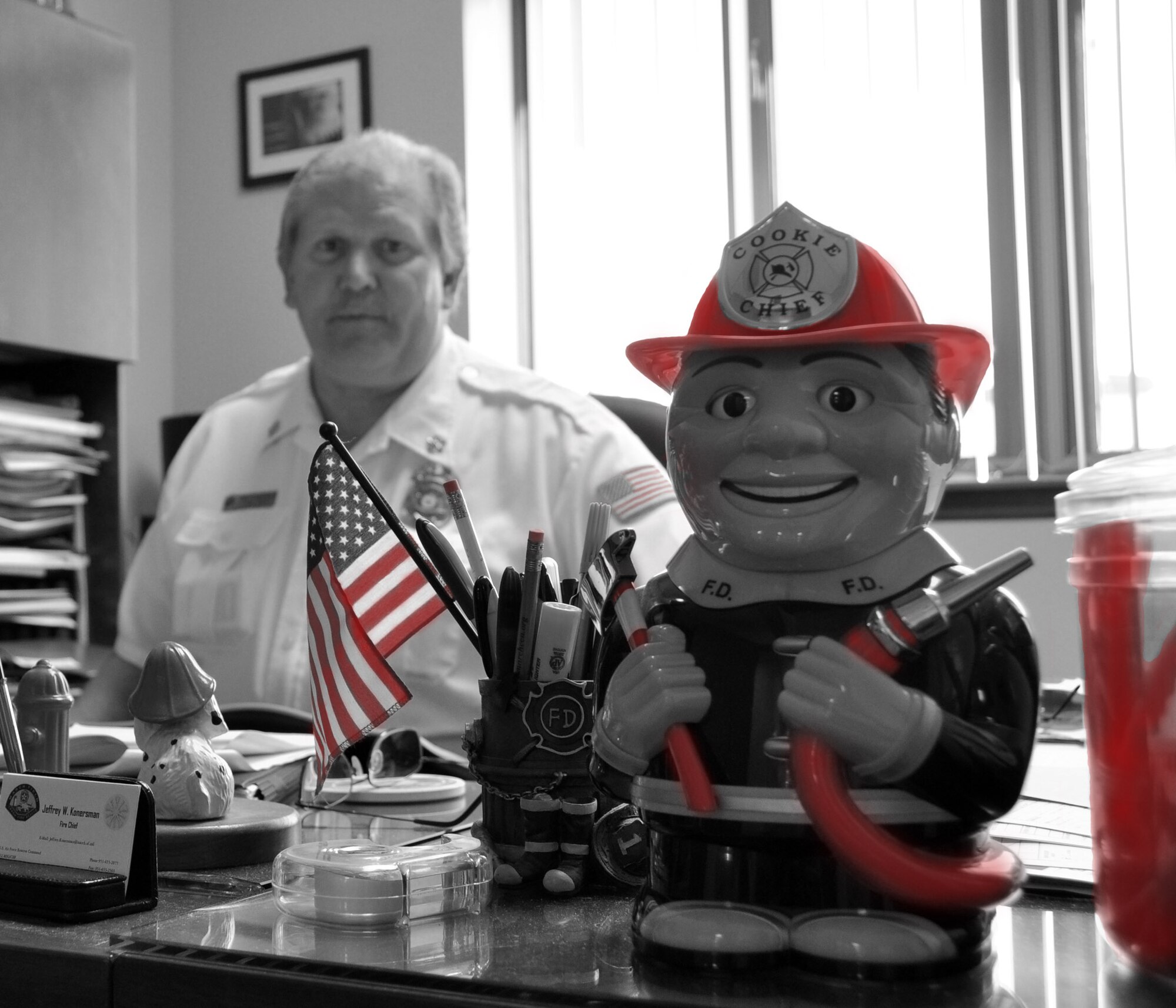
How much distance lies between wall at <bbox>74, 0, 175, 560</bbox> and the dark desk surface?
261 cm

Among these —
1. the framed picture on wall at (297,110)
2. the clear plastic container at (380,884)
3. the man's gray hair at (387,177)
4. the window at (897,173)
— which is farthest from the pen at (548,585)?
the framed picture on wall at (297,110)

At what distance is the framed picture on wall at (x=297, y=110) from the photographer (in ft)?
9.59

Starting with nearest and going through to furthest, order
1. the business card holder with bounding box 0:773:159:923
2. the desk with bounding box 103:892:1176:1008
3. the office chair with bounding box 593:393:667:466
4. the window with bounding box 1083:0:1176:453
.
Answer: the desk with bounding box 103:892:1176:1008 → the business card holder with bounding box 0:773:159:923 → the office chair with bounding box 593:393:667:466 → the window with bounding box 1083:0:1176:453

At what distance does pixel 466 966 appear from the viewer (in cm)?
43

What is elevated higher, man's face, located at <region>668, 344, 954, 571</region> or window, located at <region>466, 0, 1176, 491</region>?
window, located at <region>466, 0, 1176, 491</region>

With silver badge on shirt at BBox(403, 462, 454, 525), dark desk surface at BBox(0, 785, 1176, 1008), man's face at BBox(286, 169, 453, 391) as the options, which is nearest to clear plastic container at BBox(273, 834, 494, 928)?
dark desk surface at BBox(0, 785, 1176, 1008)

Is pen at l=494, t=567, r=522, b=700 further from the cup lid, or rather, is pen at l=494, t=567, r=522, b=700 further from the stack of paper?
the stack of paper

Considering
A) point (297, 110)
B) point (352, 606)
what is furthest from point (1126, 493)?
point (297, 110)

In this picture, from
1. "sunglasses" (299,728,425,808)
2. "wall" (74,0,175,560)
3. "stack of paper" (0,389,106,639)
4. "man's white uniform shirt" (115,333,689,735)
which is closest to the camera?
"sunglasses" (299,728,425,808)

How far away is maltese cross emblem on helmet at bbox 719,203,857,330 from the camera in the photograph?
47 centimetres

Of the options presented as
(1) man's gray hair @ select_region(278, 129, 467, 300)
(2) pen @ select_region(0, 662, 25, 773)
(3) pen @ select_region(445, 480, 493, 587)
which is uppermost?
(1) man's gray hair @ select_region(278, 129, 467, 300)

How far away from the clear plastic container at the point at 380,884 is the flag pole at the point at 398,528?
0.42 ft

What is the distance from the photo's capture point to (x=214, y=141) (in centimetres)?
310

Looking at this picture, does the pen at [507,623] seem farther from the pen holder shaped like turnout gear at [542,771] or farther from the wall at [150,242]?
the wall at [150,242]
